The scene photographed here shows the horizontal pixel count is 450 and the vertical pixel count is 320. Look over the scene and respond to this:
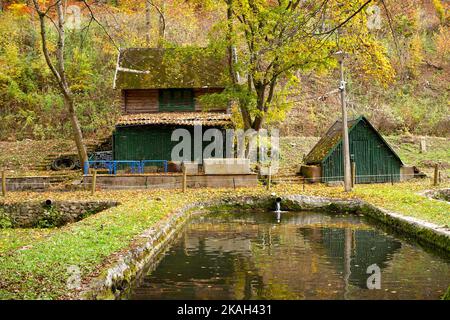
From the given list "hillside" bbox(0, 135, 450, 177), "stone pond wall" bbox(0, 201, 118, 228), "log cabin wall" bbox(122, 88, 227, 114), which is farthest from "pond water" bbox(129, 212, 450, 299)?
"log cabin wall" bbox(122, 88, 227, 114)

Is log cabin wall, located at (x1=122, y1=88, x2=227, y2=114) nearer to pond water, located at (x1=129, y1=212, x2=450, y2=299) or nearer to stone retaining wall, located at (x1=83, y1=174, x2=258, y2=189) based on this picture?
stone retaining wall, located at (x1=83, y1=174, x2=258, y2=189)

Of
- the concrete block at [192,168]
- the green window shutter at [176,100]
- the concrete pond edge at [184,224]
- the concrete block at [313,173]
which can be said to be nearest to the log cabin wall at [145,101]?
the green window shutter at [176,100]

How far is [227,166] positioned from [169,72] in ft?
30.4

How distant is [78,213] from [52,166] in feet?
44.8

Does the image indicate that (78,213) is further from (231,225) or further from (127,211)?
(231,225)

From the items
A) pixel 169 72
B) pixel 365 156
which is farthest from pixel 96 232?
pixel 169 72

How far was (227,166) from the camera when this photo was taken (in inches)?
1083

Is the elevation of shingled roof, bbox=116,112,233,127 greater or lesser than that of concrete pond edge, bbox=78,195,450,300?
greater

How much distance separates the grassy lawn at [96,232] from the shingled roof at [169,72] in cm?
946

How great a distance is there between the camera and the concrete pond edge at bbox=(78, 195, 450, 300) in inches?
379

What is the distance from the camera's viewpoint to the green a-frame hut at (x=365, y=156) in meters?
30.0

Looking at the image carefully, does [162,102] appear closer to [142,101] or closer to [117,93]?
[142,101]

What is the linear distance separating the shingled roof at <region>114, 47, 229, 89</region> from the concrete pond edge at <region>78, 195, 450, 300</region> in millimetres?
10985

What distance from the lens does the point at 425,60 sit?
2110 inches
